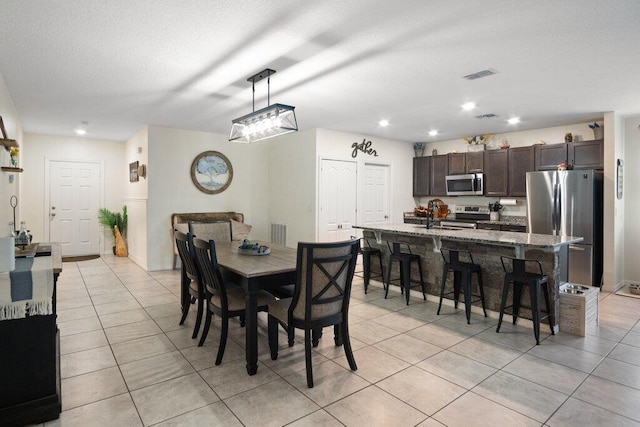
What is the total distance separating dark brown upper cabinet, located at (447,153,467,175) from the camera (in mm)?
6918

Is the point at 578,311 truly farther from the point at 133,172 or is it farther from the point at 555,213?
the point at 133,172

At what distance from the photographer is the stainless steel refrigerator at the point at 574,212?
16.2ft

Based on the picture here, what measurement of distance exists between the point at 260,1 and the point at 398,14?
0.88 m

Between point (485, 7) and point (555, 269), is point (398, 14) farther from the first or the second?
point (555, 269)

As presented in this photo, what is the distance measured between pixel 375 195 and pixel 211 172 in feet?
10.4

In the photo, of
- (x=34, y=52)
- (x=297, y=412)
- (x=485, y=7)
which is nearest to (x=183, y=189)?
(x=34, y=52)

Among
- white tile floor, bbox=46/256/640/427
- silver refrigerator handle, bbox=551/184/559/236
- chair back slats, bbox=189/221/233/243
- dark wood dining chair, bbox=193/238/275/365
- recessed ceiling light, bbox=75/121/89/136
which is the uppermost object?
recessed ceiling light, bbox=75/121/89/136

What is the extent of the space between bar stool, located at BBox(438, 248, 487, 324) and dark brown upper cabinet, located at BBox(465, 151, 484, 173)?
309 cm

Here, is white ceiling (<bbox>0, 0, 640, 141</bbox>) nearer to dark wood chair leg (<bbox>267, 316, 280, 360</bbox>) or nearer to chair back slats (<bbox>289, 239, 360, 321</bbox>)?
chair back slats (<bbox>289, 239, 360, 321</bbox>)

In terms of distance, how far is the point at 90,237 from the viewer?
7648mm

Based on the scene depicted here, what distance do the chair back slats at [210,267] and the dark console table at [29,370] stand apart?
3.31 feet

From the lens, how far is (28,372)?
207 centimetres

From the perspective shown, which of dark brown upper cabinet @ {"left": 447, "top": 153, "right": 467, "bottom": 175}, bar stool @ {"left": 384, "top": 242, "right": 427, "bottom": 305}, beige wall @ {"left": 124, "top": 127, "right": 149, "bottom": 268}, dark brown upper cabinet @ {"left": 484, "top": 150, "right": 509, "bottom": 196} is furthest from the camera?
dark brown upper cabinet @ {"left": 447, "top": 153, "right": 467, "bottom": 175}

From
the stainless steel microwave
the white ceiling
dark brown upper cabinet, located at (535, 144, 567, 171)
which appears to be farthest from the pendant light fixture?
dark brown upper cabinet, located at (535, 144, 567, 171)
